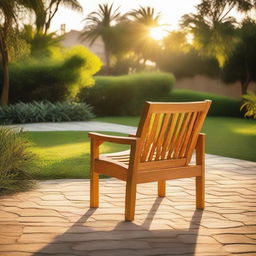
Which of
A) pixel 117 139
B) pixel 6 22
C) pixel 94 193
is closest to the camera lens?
pixel 117 139

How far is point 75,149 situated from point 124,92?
9.48m

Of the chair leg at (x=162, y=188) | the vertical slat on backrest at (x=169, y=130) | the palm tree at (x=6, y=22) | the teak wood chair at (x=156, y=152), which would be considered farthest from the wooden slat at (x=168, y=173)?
the palm tree at (x=6, y=22)

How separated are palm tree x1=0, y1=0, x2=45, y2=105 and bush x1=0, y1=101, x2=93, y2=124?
67 cm

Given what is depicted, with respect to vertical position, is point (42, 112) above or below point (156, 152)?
below

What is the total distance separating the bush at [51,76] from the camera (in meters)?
15.1

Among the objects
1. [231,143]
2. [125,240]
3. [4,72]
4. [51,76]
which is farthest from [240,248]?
[51,76]

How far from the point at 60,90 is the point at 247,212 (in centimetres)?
1192

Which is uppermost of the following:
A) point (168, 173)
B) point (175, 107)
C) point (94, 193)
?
point (175, 107)

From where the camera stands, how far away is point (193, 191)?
5082 mm

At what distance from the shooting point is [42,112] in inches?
545

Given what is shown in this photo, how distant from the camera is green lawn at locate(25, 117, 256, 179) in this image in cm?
608

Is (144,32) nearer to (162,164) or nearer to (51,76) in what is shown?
(51,76)

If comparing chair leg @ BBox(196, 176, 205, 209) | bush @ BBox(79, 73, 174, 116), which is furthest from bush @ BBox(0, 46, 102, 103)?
chair leg @ BBox(196, 176, 205, 209)

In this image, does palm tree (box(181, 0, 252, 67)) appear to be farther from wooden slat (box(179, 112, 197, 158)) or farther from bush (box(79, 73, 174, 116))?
wooden slat (box(179, 112, 197, 158))
